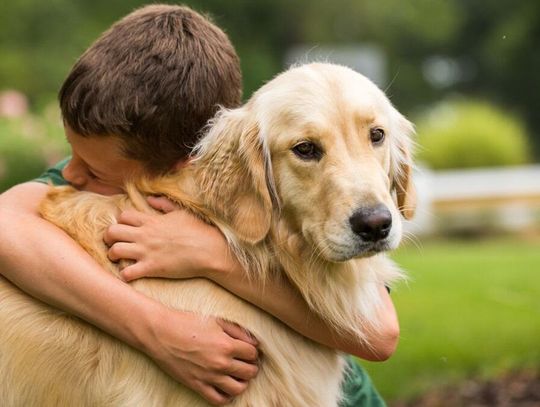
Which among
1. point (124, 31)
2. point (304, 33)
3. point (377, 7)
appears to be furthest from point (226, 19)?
point (124, 31)

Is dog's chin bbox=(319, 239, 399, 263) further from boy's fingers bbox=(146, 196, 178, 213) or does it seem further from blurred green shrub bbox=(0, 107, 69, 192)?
blurred green shrub bbox=(0, 107, 69, 192)

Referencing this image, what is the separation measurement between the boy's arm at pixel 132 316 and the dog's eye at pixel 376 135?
765 millimetres

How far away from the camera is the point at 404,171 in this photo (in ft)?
11.0

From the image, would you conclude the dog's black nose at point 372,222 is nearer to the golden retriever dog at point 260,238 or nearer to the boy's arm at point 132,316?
the golden retriever dog at point 260,238

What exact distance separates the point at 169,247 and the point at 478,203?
477 inches

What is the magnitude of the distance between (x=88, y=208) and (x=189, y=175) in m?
0.37

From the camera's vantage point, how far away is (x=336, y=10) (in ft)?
104

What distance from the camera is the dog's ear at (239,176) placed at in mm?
3057

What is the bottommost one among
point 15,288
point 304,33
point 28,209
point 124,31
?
point 304,33

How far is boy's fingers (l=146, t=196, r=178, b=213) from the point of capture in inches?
126

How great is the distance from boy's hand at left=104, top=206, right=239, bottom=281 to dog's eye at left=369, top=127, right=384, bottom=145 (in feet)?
1.95

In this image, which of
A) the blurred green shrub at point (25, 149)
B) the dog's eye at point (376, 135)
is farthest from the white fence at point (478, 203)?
the dog's eye at point (376, 135)

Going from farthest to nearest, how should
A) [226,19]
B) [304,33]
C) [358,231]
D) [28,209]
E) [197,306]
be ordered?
[304,33]
[226,19]
[28,209]
[197,306]
[358,231]

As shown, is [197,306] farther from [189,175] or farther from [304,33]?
[304,33]
